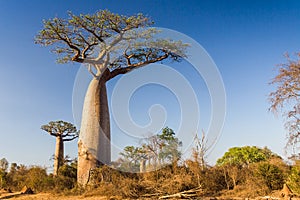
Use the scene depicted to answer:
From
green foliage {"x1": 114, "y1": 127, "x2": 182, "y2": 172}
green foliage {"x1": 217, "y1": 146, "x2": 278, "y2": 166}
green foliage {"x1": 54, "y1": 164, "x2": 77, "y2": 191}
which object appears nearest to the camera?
Answer: green foliage {"x1": 54, "y1": 164, "x2": 77, "y2": 191}

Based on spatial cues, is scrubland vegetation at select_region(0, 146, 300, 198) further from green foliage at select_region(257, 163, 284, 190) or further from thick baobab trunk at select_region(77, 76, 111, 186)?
thick baobab trunk at select_region(77, 76, 111, 186)

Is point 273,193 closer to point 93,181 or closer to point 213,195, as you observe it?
point 213,195

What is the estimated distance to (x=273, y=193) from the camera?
6.39 m

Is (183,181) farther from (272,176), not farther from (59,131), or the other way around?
(59,131)

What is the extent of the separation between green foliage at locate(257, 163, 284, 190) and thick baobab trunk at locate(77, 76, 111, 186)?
4339 millimetres

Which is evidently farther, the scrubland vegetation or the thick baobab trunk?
the thick baobab trunk

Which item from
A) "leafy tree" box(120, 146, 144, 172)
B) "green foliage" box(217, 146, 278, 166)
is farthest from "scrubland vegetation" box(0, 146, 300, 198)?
"green foliage" box(217, 146, 278, 166)

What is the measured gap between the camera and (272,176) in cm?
685

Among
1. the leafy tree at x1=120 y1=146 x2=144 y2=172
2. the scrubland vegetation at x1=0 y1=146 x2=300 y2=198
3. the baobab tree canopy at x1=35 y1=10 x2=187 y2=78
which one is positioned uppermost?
the baobab tree canopy at x1=35 y1=10 x2=187 y2=78

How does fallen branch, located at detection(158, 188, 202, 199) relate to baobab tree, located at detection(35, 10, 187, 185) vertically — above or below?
below

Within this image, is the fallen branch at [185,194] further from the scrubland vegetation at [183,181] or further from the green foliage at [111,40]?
the green foliage at [111,40]

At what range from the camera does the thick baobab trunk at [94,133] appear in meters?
7.75

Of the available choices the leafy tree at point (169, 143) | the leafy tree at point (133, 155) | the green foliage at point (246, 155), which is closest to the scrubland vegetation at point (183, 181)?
the leafy tree at point (133, 155)

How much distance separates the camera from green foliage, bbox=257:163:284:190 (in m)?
6.83
